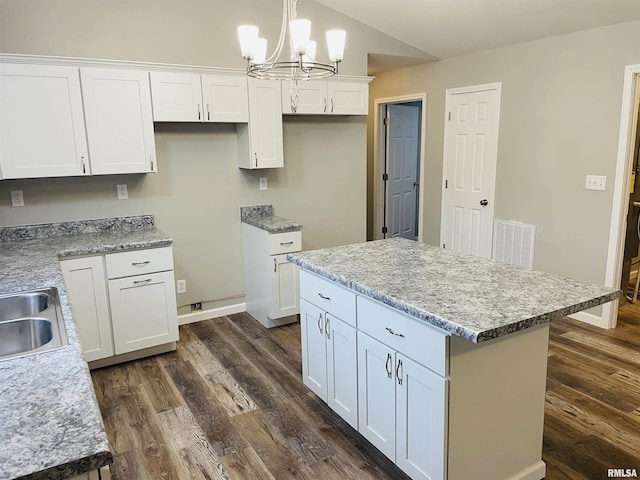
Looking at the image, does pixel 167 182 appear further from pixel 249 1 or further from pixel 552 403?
pixel 552 403

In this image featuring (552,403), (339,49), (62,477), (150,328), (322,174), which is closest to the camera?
(62,477)

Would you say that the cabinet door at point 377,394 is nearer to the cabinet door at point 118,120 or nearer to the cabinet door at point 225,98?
the cabinet door at point 118,120

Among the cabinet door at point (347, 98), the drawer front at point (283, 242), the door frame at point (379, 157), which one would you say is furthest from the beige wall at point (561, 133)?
the drawer front at point (283, 242)

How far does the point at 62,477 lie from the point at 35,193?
3.03 m

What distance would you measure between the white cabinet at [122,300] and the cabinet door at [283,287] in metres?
0.81

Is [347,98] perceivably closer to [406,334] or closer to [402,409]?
[406,334]

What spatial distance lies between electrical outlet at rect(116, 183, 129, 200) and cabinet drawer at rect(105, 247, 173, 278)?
71cm

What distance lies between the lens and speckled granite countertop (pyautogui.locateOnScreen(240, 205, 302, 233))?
3.83 meters

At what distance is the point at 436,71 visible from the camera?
16.9 feet

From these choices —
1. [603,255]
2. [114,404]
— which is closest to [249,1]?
[114,404]

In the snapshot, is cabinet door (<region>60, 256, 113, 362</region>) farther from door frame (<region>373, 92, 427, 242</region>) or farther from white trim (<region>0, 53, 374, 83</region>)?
door frame (<region>373, 92, 427, 242</region>)

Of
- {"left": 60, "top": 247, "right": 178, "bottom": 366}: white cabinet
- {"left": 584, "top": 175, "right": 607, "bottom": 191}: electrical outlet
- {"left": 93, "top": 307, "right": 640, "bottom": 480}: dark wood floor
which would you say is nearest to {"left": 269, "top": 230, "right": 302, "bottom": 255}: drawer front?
{"left": 93, "top": 307, "right": 640, "bottom": 480}: dark wood floor

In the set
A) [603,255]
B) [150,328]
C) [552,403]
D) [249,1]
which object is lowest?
[552,403]

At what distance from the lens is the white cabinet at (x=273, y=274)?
3.87 metres
